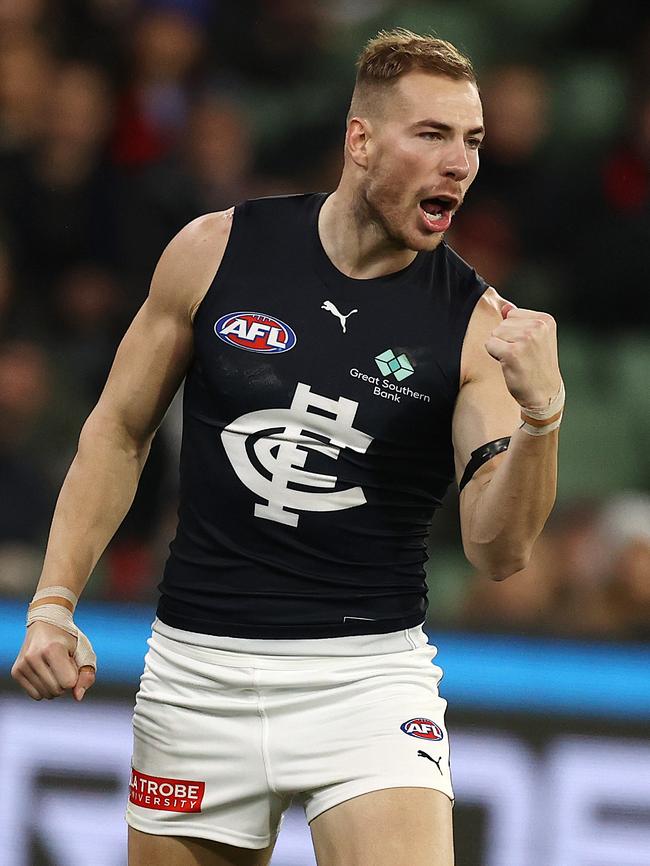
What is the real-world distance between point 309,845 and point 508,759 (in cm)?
68

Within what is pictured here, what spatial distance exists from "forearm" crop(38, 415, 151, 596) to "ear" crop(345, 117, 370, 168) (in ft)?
2.62

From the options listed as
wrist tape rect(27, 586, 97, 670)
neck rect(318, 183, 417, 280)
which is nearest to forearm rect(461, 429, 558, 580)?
neck rect(318, 183, 417, 280)

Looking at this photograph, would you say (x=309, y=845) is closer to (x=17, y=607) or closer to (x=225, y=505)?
(x=17, y=607)

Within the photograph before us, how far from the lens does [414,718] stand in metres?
2.95

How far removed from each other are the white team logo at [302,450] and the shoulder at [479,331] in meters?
0.25

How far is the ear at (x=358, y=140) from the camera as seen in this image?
10.4 ft

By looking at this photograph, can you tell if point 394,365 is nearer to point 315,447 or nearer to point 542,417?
point 315,447

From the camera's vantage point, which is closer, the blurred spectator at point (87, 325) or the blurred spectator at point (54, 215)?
the blurred spectator at point (87, 325)

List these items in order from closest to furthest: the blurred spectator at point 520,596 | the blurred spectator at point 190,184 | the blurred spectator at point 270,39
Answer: the blurred spectator at point 520,596
the blurred spectator at point 190,184
the blurred spectator at point 270,39

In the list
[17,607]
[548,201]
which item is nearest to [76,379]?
[17,607]

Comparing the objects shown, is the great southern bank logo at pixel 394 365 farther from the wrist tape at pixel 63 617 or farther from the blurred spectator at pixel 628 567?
the blurred spectator at pixel 628 567

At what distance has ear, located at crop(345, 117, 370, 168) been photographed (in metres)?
3.17

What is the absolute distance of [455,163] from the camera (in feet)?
9.86

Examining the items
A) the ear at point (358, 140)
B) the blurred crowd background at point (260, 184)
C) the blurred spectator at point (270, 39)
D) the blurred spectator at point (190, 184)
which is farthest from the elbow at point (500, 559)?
the blurred spectator at point (270, 39)
